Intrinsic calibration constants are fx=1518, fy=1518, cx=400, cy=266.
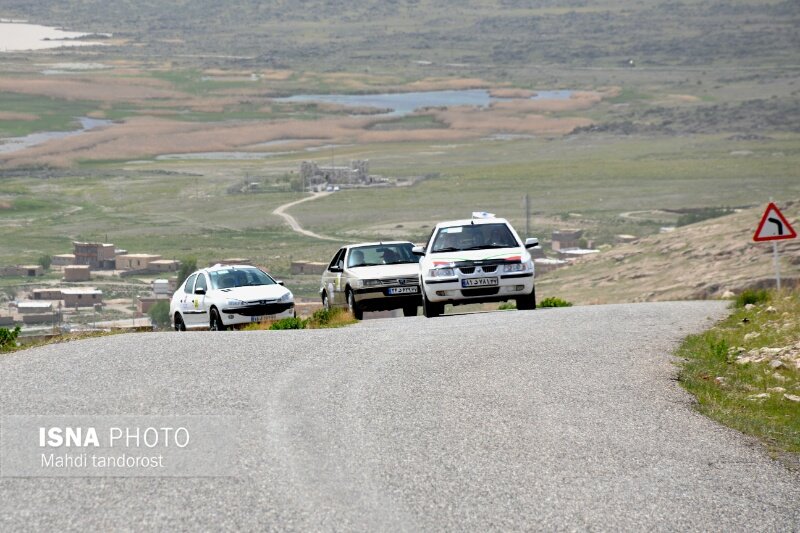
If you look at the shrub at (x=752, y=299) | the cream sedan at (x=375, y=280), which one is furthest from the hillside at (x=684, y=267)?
the cream sedan at (x=375, y=280)

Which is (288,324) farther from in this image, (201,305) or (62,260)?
A: (62,260)

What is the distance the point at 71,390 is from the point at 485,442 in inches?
180

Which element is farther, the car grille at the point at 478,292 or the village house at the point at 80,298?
the village house at the point at 80,298

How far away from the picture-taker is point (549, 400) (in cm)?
1511

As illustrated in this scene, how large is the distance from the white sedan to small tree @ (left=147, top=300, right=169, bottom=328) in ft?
126

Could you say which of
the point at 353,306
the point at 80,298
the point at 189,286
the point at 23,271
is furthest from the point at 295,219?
the point at 189,286

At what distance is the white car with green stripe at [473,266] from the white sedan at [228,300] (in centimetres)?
258

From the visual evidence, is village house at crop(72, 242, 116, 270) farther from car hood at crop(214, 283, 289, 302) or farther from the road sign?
the road sign

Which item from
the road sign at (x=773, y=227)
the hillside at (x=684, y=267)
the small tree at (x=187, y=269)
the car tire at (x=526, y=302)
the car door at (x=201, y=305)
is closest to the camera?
the car door at (x=201, y=305)

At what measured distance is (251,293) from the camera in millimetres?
27047

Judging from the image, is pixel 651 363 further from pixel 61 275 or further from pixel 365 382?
pixel 61 275

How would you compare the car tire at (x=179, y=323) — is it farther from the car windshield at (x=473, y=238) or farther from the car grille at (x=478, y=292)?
the car grille at (x=478, y=292)

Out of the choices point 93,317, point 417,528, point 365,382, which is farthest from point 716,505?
point 93,317

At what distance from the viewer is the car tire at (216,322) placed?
1052 inches
